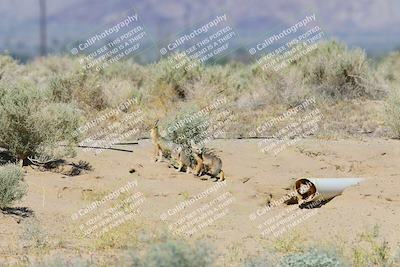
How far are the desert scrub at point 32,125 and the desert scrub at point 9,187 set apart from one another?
2.65 meters

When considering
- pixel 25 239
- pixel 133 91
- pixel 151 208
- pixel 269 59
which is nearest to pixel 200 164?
pixel 151 208

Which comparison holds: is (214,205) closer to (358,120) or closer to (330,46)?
(358,120)

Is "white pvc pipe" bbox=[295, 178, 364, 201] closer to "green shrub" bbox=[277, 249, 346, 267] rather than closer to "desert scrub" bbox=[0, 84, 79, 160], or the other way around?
"desert scrub" bbox=[0, 84, 79, 160]

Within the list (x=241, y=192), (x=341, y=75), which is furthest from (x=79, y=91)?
(x=241, y=192)

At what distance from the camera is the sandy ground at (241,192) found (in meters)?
10.8

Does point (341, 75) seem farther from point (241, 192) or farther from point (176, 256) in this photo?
point (176, 256)

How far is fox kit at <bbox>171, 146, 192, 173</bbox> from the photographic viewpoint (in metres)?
15.3

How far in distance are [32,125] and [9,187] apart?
3298mm

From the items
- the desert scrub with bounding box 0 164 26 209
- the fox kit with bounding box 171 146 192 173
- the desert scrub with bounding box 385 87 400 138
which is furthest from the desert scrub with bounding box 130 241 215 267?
the desert scrub with bounding box 385 87 400 138

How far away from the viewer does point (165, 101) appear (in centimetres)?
2256

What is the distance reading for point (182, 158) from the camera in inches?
603

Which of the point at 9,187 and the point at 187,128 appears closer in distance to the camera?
the point at 9,187

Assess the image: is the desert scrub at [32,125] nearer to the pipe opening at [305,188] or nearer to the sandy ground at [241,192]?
the sandy ground at [241,192]

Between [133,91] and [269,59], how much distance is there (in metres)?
5.36
